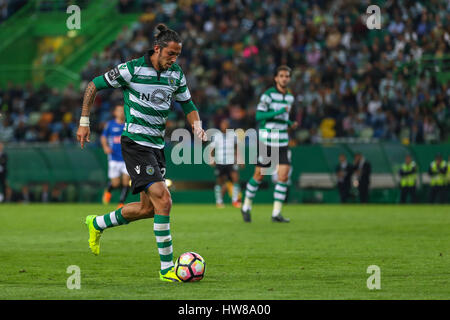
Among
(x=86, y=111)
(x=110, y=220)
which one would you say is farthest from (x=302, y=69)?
(x=86, y=111)

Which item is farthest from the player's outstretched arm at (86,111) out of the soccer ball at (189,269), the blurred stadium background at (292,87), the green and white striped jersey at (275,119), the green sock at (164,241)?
the blurred stadium background at (292,87)

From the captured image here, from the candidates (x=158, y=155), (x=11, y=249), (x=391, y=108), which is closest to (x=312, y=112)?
(x=391, y=108)

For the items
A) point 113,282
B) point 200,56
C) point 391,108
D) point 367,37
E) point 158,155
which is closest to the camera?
point 113,282

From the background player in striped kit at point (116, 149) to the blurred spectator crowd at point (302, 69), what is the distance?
6.15 m

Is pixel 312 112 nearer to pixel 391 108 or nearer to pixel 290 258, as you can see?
pixel 391 108

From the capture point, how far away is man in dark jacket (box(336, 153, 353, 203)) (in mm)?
24734

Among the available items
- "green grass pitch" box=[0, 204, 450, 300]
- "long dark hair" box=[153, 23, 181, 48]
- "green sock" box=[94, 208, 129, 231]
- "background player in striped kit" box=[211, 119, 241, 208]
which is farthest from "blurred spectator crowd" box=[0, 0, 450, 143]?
"long dark hair" box=[153, 23, 181, 48]

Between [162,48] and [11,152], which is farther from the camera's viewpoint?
[11,152]

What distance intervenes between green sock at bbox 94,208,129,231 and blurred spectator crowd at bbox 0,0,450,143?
640 inches

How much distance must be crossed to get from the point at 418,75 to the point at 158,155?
1783 cm

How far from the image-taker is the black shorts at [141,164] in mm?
8656

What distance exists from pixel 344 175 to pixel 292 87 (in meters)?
3.69

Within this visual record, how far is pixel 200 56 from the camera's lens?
30344 mm

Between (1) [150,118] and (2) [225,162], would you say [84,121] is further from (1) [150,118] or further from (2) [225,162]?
(2) [225,162]
